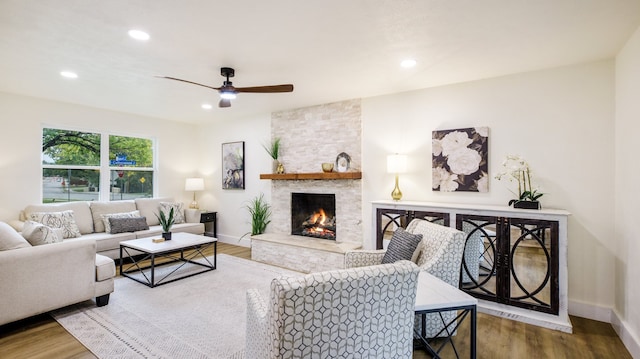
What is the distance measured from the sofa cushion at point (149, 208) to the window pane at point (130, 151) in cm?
75

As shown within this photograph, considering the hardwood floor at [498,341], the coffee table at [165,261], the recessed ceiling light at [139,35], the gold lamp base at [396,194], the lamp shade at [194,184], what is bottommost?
the hardwood floor at [498,341]

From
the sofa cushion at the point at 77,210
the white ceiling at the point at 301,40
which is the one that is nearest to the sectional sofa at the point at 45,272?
the sofa cushion at the point at 77,210

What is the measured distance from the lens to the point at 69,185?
5.14 metres

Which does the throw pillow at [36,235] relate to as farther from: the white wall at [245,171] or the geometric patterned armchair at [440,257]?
the geometric patterned armchair at [440,257]

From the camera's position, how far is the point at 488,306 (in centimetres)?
317

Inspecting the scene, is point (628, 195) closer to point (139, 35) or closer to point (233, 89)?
point (233, 89)

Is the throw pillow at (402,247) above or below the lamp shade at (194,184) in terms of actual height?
below

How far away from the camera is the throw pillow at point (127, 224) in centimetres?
477

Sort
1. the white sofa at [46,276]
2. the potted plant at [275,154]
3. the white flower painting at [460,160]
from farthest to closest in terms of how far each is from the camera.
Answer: the potted plant at [275,154]
the white flower painting at [460,160]
the white sofa at [46,276]

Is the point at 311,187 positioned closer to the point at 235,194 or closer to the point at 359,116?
the point at 359,116

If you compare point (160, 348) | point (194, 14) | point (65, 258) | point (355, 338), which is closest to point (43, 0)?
point (194, 14)

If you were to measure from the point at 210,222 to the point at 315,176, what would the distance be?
115 inches

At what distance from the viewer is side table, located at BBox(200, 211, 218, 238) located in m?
6.19

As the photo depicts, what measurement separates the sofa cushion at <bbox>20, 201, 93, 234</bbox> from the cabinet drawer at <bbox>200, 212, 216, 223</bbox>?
5.86ft
